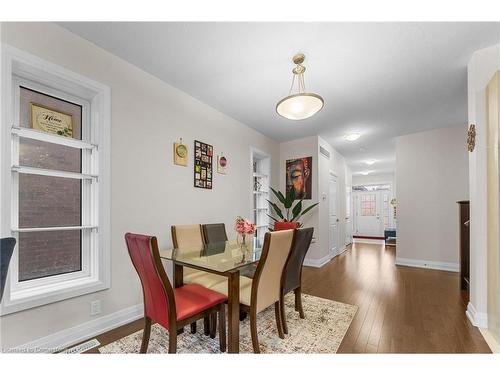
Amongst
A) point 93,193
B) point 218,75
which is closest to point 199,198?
point 93,193

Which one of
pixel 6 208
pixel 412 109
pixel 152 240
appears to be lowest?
pixel 152 240

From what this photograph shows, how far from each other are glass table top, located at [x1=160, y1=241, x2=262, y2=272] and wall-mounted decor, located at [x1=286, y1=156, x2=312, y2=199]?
248cm

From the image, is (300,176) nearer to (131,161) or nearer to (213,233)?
(213,233)

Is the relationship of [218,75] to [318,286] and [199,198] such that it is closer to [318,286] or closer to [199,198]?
[199,198]

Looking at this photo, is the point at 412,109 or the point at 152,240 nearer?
the point at 152,240

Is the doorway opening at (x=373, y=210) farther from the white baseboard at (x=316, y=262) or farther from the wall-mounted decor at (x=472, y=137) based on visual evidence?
the wall-mounted decor at (x=472, y=137)

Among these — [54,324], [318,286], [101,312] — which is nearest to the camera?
[54,324]

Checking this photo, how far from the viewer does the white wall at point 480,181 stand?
2.05 meters

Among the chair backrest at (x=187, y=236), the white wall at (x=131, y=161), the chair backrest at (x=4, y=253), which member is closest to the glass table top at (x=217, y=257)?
the chair backrest at (x=187, y=236)

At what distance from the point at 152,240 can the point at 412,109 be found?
386cm

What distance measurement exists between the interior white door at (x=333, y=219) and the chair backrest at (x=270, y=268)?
3506mm

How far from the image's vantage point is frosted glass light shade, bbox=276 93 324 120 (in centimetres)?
198

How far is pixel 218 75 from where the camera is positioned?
247cm

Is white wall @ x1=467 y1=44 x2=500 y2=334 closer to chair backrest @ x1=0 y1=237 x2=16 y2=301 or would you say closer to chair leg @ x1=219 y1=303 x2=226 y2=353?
chair leg @ x1=219 y1=303 x2=226 y2=353
